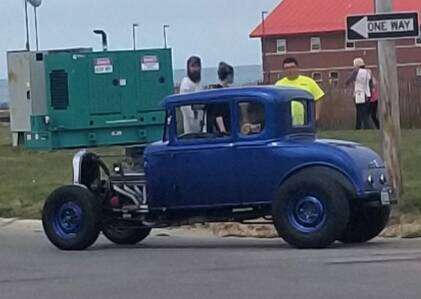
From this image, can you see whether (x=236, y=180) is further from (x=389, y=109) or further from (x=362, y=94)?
(x=362, y=94)

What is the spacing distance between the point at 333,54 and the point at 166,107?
67.4 meters

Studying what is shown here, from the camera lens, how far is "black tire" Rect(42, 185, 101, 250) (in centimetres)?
1466

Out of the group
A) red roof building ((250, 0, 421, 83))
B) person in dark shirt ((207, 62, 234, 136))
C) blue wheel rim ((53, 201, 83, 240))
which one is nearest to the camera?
person in dark shirt ((207, 62, 234, 136))

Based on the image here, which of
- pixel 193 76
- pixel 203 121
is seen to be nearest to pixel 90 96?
pixel 193 76

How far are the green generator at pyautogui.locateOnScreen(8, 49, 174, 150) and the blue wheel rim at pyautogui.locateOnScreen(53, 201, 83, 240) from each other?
13562 mm

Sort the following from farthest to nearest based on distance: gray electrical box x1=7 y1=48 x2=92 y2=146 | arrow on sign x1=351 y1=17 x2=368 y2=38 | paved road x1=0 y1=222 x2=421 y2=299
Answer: gray electrical box x1=7 y1=48 x2=92 y2=146 → arrow on sign x1=351 y1=17 x2=368 y2=38 → paved road x1=0 y1=222 x2=421 y2=299

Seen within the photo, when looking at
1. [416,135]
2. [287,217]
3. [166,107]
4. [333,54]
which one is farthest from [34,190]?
[333,54]

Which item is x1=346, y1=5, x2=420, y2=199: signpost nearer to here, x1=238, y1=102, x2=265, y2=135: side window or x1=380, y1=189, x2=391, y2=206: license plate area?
x1=380, y1=189, x2=391, y2=206: license plate area

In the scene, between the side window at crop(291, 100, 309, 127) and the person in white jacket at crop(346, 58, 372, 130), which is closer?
the side window at crop(291, 100, 309, 127)

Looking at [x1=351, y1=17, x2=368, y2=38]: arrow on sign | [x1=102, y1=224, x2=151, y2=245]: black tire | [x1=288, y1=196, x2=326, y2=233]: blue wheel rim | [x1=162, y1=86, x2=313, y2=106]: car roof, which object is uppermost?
[x1=351, y1=17, x2=368, y2=38]: arrow on sign

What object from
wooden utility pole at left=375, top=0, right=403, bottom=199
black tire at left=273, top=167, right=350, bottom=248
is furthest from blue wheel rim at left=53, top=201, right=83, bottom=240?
wooden utility pole at left=375, top=0, right=403, bottom=199

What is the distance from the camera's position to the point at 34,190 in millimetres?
20391

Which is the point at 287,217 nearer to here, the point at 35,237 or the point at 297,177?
the point at 297,177

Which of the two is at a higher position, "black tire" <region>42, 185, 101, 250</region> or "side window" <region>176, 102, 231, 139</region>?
"side window" <region>176, 102, 231, 139</region>
